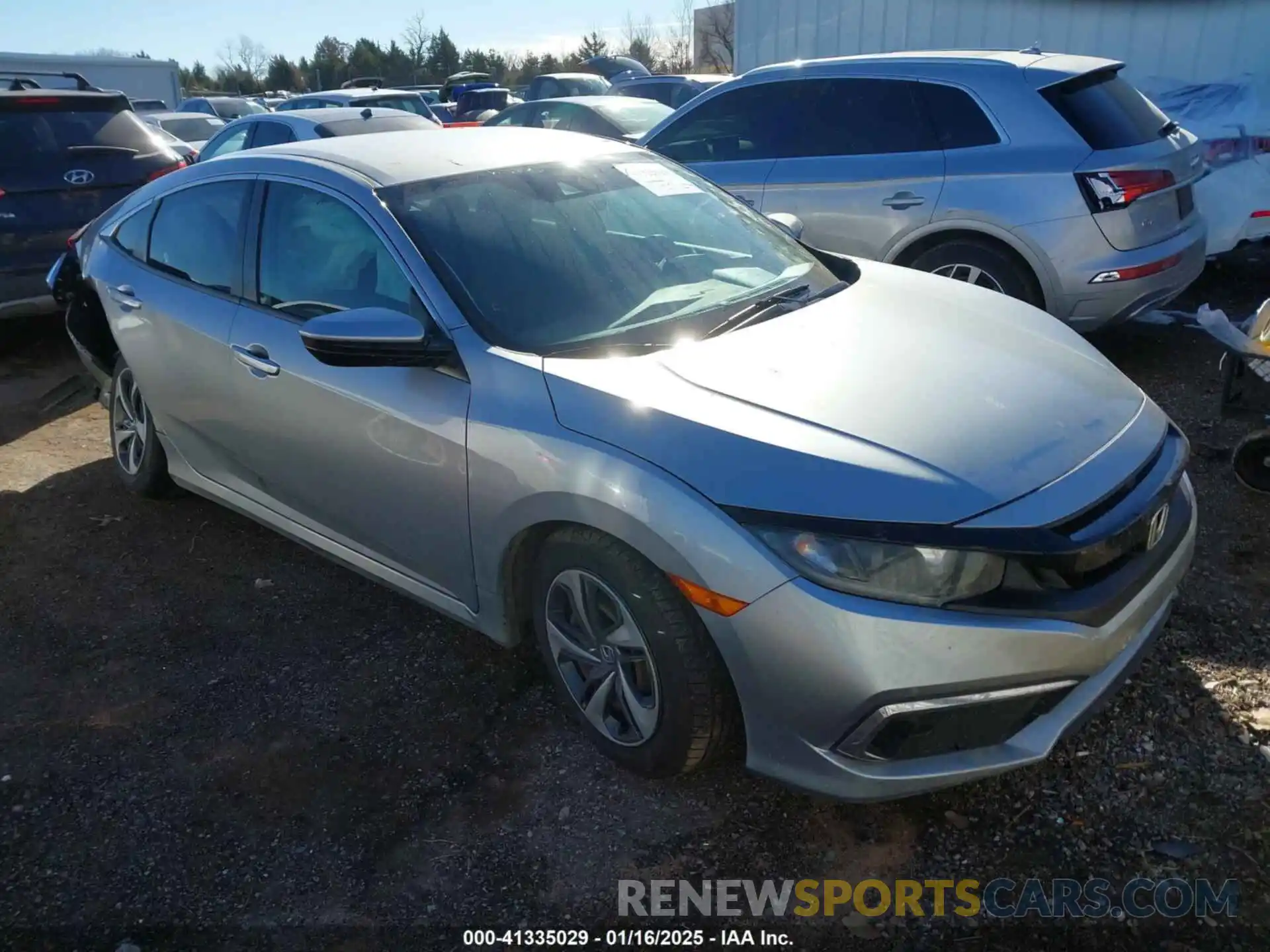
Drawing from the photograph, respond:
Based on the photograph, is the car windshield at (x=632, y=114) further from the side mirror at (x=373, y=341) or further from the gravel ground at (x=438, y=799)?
the side mirror at (x=373, y=341)

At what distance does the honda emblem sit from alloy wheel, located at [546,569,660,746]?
4.28 ft

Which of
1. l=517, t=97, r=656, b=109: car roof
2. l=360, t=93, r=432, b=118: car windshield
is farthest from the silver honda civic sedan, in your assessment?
l=360, t=93, r=432, b=118: car windshield

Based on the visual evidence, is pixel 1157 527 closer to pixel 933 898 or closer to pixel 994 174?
pixel 933 898

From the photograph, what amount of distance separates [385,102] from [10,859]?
434 inches

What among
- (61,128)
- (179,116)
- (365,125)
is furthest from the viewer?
(179,116)

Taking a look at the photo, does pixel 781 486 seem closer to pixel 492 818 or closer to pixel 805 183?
pixel 492 818

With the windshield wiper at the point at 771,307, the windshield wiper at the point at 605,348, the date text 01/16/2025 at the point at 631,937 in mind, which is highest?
the windshield wiper at the point at 771,307

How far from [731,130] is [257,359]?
416cm

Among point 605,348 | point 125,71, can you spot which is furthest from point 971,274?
point 125,71

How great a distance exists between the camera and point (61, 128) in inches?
278

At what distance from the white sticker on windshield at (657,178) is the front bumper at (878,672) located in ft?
6.42

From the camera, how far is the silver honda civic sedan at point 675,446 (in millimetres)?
2301

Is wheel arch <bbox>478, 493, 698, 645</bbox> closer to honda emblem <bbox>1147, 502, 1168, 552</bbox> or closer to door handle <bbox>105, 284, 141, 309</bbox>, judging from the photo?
honda emblem <bbox>1147, 502, 1168, 552</bbox>

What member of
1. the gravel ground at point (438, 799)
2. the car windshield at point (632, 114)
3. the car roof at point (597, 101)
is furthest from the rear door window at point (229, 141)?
the gravel ground at point (438, 799)
